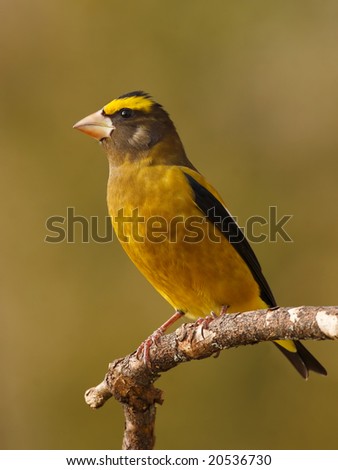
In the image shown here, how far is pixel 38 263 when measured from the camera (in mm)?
7840

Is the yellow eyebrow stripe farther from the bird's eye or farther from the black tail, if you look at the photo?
the black tail

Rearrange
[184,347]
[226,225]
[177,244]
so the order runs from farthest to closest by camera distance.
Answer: [226,225], [177,244], [184,347]

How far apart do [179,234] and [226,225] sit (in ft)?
1.36

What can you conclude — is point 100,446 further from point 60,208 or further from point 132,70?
point 132,70

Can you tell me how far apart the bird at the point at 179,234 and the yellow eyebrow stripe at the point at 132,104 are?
0.56ft

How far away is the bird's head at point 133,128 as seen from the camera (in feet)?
17.7

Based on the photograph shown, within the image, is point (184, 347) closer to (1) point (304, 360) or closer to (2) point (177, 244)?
(2) point (177, 244)

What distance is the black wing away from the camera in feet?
16.5

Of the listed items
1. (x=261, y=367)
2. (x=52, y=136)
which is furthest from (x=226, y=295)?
(x=52, y=136)

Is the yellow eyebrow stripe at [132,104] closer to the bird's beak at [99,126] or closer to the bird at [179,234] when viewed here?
the bird's beak at [99,126]

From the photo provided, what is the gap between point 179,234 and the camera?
15.8ft

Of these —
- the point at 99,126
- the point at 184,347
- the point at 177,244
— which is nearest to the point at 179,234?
the point at 177,244

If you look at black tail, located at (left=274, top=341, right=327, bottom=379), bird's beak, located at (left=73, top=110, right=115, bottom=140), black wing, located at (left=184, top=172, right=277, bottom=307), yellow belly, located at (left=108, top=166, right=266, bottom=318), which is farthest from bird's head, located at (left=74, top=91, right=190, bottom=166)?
black tail, located at (left=274, top=341, right=327, bottom=379)

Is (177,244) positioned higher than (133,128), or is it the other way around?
(133,128)
